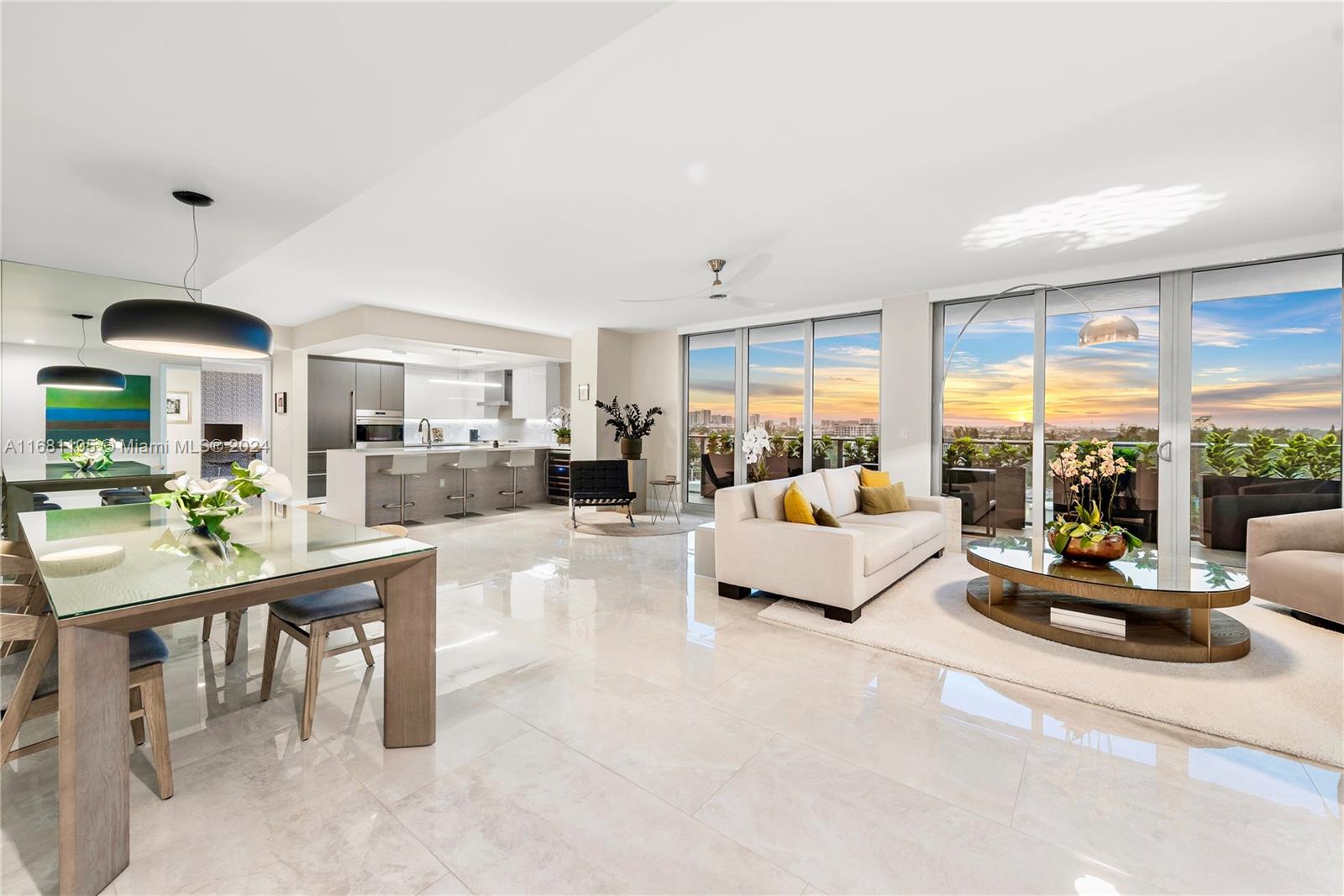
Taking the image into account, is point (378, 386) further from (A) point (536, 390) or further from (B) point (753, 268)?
(B) point (753, 268)

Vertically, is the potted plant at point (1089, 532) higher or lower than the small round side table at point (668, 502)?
higher

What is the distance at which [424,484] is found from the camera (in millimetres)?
7402

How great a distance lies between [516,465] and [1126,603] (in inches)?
271

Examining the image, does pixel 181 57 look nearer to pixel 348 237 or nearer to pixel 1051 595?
pixel 348 237

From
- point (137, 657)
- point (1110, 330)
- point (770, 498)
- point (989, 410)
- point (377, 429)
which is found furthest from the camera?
point (377, 429)

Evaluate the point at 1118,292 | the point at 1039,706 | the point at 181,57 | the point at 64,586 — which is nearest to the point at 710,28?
the point at 181,57

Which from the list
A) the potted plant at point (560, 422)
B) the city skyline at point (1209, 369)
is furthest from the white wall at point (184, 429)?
the city skyline at point (1209, 369)

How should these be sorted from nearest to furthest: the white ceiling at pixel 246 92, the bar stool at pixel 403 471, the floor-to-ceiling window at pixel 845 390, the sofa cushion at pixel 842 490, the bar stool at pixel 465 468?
the white ceiling at pixel 246 92, the sofa cushion at pixel 842 490, the floor-to-ceiling window at pixel 845 390, the bar stool at pixel 403 471, the bar stool at pixel 465 468

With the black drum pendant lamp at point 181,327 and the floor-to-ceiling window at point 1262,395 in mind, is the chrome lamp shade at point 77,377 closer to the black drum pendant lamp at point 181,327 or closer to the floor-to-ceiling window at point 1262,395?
the black drum pendant lamp at point 181,327

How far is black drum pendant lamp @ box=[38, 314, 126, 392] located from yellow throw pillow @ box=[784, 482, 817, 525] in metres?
4.37

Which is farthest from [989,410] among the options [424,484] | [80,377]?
[80,377]

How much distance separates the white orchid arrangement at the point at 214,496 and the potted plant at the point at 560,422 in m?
6.62

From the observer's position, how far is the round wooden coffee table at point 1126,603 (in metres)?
2.86

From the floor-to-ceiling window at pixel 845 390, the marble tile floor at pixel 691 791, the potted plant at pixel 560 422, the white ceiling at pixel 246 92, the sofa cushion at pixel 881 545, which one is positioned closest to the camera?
the marble tile floor at pixel 691 791
